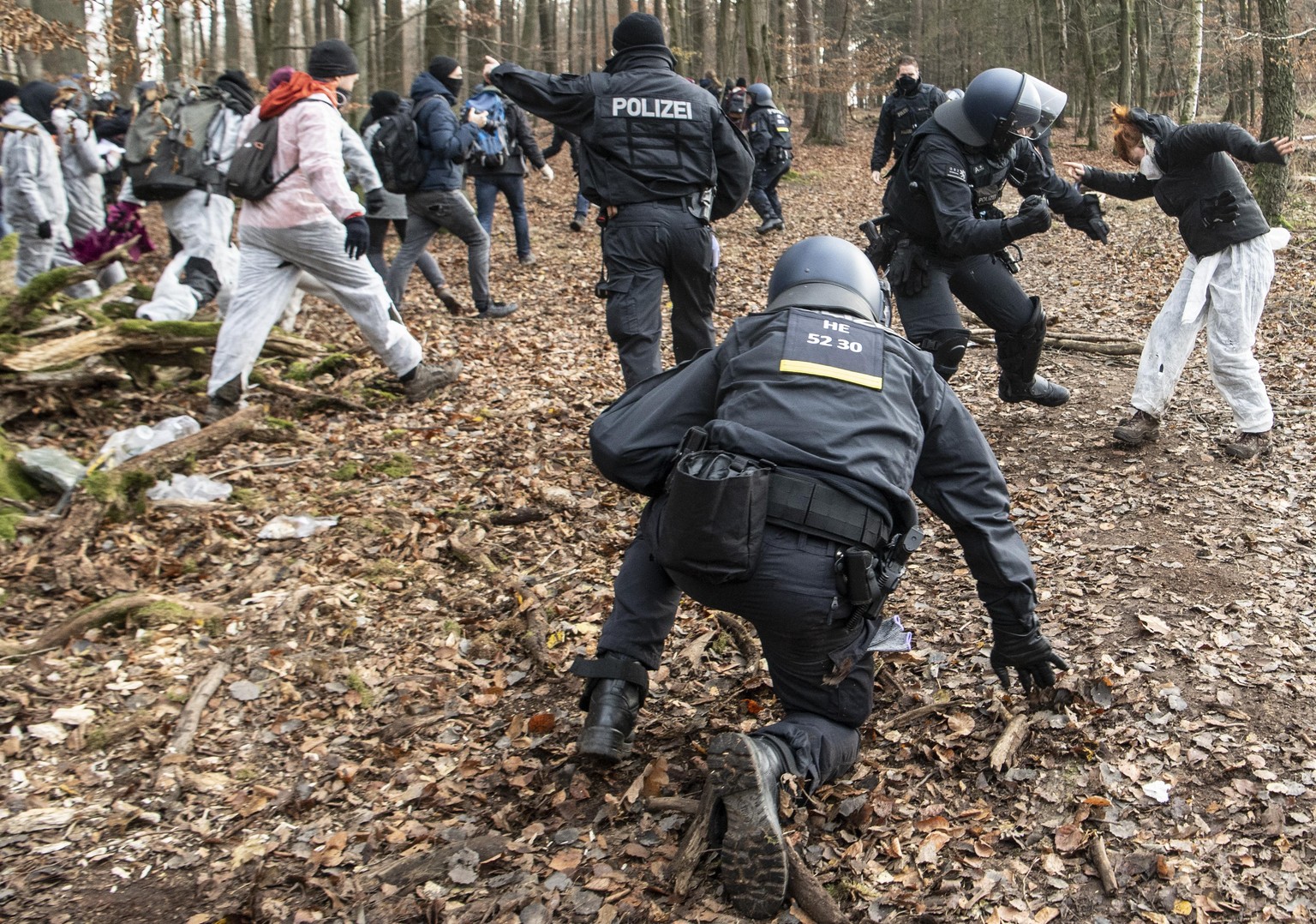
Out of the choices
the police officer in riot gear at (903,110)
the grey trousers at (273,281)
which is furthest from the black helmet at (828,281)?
the police officer in riot gear at (903,110)

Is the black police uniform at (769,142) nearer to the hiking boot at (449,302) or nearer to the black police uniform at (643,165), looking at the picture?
the hiking boot at (449,302)

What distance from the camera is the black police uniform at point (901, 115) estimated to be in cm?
1220

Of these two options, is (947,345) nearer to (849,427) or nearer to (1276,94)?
(849,427)

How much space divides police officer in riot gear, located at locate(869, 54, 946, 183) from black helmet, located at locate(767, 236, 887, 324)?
29.9 ft

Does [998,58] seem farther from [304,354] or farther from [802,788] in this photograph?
[802,788]

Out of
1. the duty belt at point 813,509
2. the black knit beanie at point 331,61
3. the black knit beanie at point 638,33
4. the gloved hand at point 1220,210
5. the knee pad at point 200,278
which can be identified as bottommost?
the knee pad at point 200,278

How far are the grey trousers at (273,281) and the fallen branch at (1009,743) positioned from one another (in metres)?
4.79

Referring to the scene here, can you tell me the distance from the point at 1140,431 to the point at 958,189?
74.3 inches

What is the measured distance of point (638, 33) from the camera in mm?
5836

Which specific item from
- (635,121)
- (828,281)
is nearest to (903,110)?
(635,121)

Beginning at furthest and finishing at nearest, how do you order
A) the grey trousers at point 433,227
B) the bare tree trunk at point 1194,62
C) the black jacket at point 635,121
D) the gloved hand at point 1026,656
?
the bare tree trunk at point 1194,62 → the grey trousers at point 433,227 → the black jacket at point 635,121 → the gloved hand at point 1026,656

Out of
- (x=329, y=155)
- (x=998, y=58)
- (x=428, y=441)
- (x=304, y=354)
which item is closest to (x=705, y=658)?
(x=428, y=441)

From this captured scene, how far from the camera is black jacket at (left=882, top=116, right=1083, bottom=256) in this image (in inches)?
217

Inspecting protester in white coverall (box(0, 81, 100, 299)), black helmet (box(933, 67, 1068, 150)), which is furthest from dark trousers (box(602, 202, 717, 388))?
protester in white coverall (box(0, 81, 100, 299))
